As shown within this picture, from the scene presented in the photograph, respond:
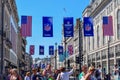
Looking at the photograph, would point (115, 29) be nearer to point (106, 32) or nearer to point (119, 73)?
point (106, 32)

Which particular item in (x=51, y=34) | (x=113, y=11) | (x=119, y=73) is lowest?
(x=119, y=73)

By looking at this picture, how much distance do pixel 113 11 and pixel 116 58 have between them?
10051 mm

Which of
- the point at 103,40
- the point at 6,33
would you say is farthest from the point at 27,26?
the point at 103,40

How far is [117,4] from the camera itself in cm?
8412

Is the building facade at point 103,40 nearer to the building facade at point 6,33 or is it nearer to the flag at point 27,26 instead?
the building facade at point 6,33

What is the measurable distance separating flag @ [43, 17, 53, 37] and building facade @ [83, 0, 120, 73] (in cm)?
2820

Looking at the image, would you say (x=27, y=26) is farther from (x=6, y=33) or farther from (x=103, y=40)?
(x=103, y=40)

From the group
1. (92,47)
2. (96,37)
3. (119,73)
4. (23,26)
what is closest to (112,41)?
(96,37)

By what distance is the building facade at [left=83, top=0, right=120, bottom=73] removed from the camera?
84375 mm

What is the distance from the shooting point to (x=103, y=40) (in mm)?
97312

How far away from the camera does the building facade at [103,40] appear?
84.4 m

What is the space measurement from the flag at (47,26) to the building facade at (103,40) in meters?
28.2

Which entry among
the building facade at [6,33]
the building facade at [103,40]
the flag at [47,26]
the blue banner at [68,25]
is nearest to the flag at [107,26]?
the blue banner at [68,25]

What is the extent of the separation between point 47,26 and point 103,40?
58.7 meters
